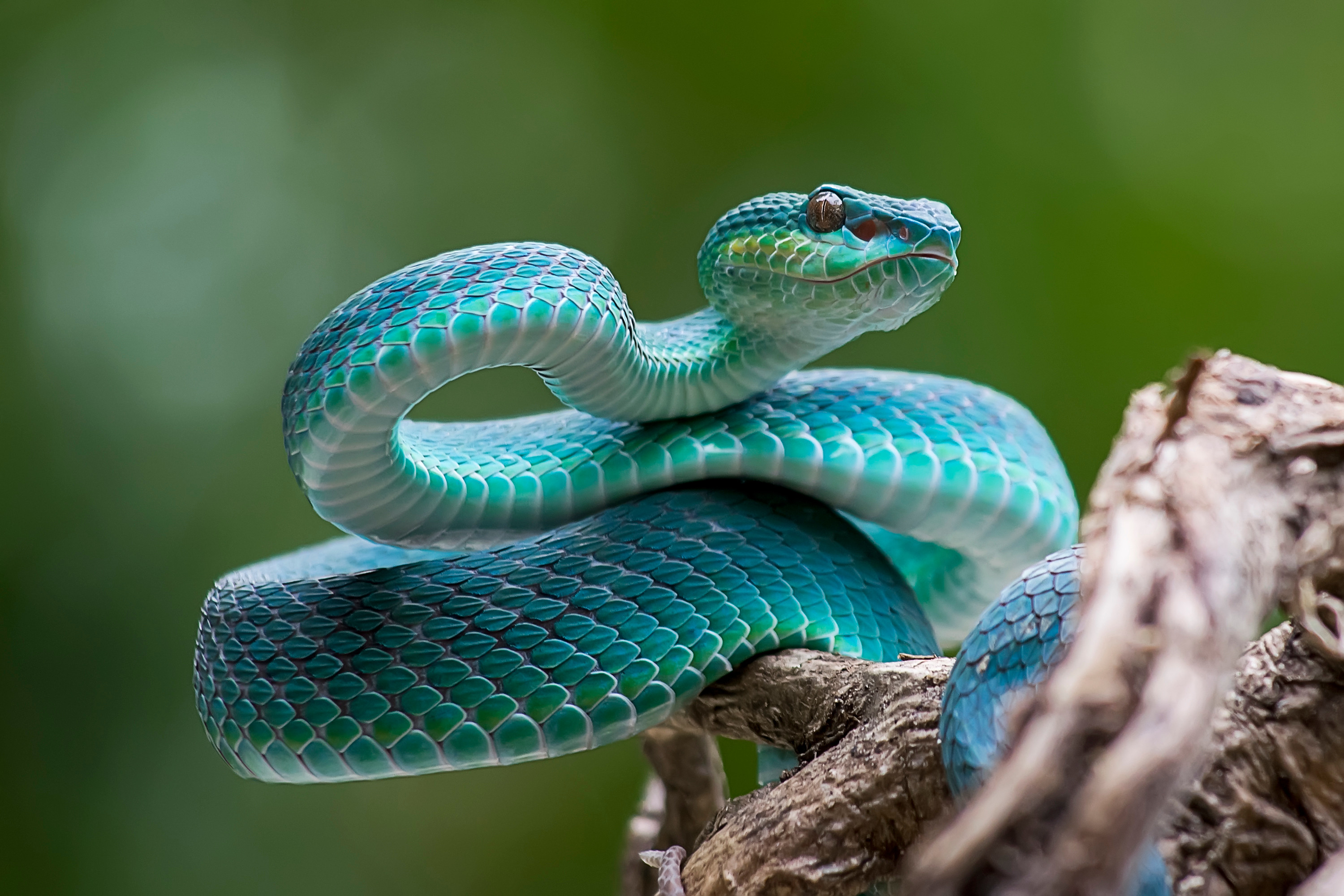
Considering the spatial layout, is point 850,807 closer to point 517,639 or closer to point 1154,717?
point 517,639

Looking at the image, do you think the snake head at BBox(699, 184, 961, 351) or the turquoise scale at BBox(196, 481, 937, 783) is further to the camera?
the snake head at BBox(699, 184, 961, 351)

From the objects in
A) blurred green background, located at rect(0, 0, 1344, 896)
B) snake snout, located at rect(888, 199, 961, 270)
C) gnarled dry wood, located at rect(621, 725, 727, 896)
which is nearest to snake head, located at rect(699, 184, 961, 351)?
snake snout, located at rect(888, 199, 961, 270)

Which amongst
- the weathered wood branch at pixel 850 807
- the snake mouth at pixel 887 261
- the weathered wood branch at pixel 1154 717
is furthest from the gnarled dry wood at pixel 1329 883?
the snake mouth at pixel 887 261

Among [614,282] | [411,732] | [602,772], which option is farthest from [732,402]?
[602,772]

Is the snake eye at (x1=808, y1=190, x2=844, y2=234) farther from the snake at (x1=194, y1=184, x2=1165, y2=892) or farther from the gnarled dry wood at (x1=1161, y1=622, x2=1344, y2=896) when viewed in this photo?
the gnarled dry wood at (x1=1161, y1=622, x2=1344, y2=896)

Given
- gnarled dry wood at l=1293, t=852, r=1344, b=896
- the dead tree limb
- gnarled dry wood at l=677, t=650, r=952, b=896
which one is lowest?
gnarled dry wood at l=677, t=650, r=952, b=896

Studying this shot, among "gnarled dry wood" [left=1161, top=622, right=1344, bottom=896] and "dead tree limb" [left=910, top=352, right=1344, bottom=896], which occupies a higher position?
"dead tree limb" [left=910, top=352, right=1344, bottom=896]

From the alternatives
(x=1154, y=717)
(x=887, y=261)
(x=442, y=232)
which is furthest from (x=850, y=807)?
(x=442, y=232)

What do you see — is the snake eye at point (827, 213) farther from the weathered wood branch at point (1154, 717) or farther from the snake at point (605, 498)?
the weathered wood branch at point (1154, 717)
